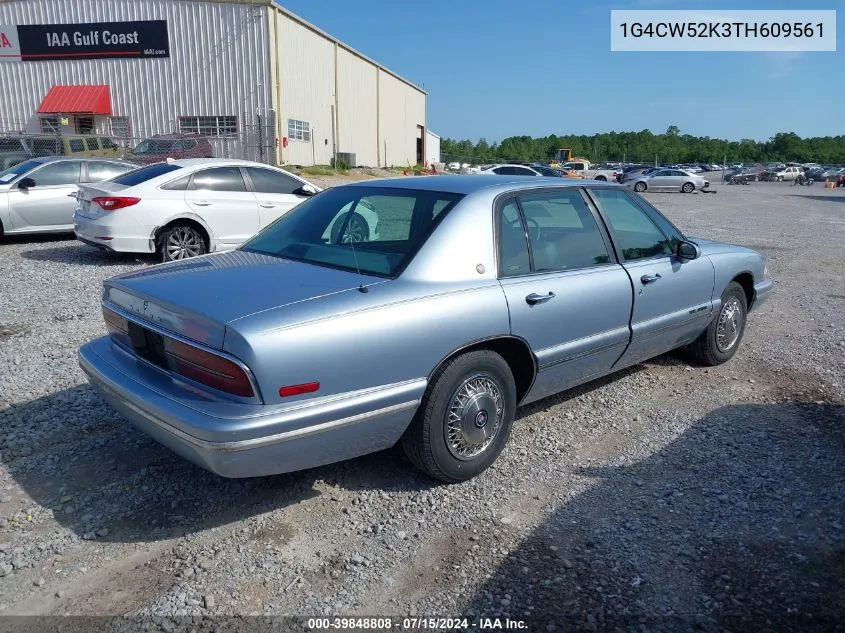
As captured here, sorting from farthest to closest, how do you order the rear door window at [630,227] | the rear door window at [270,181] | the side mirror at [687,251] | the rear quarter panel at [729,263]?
the rear door window at [270,181]
the rear quarter panel at [729,263]
the side mirror at [687,251]
the rear door window at [630,227]

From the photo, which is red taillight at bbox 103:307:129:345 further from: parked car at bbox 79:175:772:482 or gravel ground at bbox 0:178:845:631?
gravel ground at bbox 0:178:845:631

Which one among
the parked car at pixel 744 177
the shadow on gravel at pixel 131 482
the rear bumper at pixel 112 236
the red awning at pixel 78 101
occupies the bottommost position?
the shadow on gravel at pixel 131 482

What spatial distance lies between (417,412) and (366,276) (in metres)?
0.71

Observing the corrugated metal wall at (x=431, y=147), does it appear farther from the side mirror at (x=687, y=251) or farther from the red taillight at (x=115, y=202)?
the side mirror at (x=687, y=251)

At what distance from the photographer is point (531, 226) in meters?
4.10

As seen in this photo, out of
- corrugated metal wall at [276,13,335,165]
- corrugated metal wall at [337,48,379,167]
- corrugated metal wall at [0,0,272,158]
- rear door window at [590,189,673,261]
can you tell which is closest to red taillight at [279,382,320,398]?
rear door window at [590,189,673,261]

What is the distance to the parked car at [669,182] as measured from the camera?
3647 centimetres

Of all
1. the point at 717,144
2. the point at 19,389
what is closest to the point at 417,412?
the point at 19,389

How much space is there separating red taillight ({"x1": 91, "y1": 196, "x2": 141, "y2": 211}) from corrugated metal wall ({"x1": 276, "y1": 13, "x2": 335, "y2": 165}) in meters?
18.9

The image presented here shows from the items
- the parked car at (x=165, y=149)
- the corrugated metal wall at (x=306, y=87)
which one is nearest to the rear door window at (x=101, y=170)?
the parked car at (x=165, y=149)

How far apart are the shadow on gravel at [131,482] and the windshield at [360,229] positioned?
114 cm

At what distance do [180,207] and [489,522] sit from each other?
707 centimetres

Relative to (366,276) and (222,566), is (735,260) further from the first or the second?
(222,566)

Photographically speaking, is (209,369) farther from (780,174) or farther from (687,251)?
(780,174)
